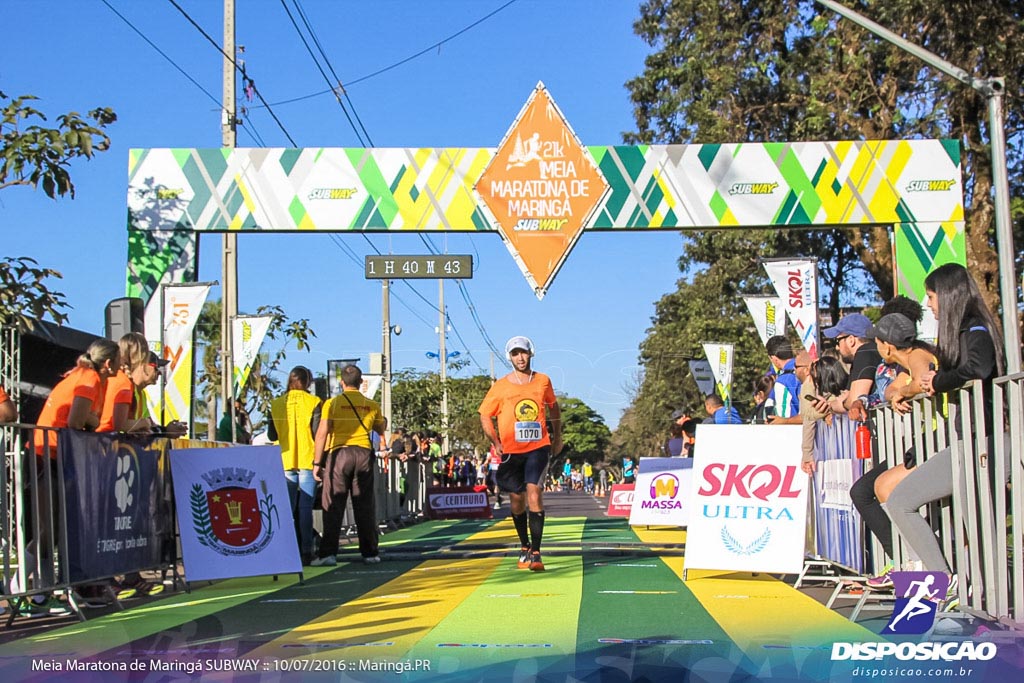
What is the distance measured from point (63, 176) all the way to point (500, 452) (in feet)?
13.4

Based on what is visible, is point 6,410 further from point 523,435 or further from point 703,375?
point 703,375

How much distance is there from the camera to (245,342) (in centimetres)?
1927

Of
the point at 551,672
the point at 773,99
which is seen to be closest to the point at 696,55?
the point at 773,99

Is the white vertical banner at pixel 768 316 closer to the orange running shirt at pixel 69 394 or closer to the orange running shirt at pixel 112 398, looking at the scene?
the orange running shirt at pixel 112 398

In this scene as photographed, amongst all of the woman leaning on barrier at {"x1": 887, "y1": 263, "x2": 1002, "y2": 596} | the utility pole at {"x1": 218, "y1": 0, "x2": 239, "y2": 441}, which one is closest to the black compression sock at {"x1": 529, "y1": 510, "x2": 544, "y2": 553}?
the woman leaning on barrier at {"x1": 887, "y1": 263, "x2": 1002, "y2": 596}

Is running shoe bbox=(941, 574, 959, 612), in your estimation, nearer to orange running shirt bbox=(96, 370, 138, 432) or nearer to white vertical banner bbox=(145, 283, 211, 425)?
orange running shirt bbox=(96, 370, 138, 432)

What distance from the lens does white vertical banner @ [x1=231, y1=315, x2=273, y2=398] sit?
19.0 m

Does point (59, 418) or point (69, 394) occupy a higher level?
point (69, 394)

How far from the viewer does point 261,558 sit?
375 inches

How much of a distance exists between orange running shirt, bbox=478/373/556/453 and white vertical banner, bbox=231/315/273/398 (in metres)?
9.44

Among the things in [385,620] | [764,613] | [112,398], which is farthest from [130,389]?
[764,613]

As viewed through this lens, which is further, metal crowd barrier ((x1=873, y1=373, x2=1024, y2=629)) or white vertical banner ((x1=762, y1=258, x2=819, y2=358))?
white vertical banner ((x1=762, y1=258, x2=819, y2=358))

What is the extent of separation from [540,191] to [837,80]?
1101cm

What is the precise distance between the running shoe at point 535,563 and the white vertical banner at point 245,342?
9.94 metres
